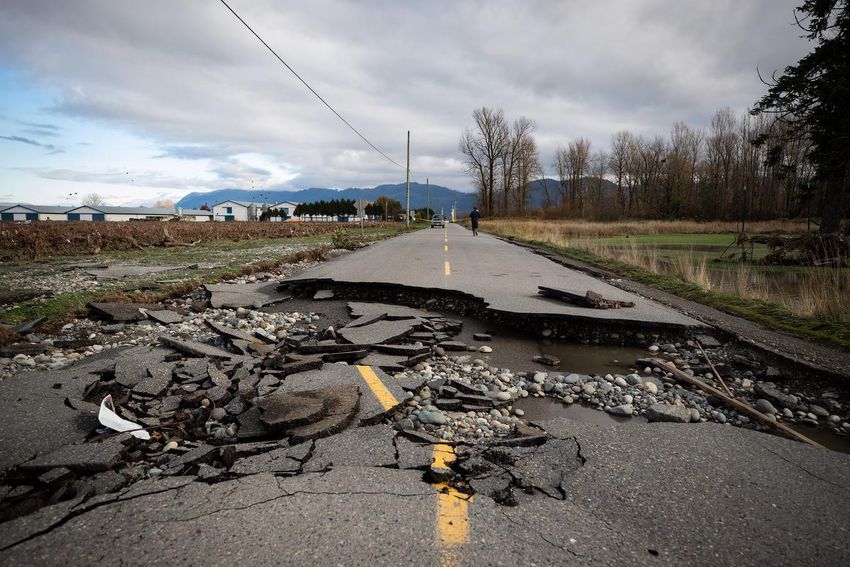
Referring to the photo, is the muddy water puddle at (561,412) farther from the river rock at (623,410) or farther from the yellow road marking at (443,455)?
the yellow road marking at (443,455)

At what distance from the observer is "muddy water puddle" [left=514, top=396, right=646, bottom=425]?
3.70 m

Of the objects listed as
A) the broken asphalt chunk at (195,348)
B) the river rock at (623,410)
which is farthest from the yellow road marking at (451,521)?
the broken asphalt chunk at (195,348)

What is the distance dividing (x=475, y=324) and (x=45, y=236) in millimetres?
20272

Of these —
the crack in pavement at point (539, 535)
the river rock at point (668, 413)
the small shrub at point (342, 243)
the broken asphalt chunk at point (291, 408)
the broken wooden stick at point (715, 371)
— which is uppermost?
the small shrub at point (342, 243)

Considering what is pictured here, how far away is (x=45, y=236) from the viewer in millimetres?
18109

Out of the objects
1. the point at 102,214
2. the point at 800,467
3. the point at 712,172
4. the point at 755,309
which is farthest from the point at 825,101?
the point at 102,214

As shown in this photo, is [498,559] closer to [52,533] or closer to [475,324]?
[52,533]

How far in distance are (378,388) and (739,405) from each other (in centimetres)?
315

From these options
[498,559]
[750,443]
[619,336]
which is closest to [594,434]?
[750,443]

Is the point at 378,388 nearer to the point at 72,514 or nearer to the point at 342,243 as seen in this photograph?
the point at 72,514

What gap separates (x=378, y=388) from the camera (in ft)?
12.7

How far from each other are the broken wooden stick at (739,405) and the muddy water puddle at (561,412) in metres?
0.86

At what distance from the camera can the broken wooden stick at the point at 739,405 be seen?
335 centimetres

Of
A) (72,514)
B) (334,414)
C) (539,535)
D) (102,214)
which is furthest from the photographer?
(102,214)
